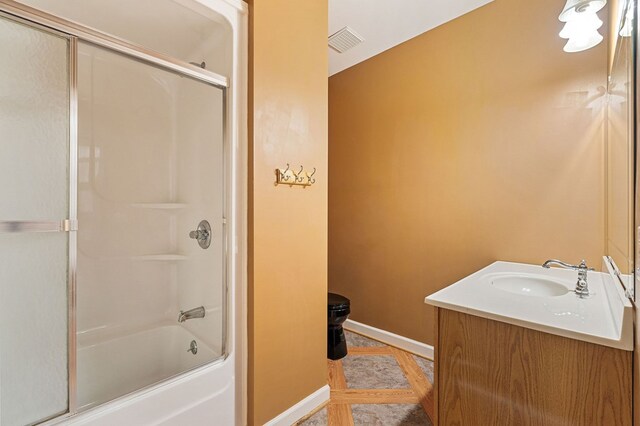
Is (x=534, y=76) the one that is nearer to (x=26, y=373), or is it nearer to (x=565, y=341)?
(x=565, y=341)

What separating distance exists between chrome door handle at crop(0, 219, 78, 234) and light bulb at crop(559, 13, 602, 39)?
244 cm

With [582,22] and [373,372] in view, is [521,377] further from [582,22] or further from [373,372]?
[582,22]

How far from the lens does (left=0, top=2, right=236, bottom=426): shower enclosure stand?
1.13 meters

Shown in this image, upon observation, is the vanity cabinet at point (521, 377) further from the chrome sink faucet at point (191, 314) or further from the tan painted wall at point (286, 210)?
the chrome sink faucet at point (191, 314)

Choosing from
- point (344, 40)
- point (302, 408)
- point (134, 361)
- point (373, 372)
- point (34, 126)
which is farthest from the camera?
point (344, 40)

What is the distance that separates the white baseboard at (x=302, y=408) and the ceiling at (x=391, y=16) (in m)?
2.56

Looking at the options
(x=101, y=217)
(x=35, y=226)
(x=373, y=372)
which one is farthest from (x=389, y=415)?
(x=101, y=217)

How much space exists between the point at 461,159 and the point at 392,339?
1580 mm

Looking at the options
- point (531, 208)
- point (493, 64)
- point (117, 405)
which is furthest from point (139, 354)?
point (493, 64)

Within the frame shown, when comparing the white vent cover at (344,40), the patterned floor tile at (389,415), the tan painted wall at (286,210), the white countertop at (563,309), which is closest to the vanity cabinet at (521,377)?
the white countertop at (563,309)

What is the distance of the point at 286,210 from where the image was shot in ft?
5.46

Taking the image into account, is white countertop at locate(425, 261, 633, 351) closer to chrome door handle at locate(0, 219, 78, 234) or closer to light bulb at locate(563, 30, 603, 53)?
light bulb at locate(563, 30, 603, 53)

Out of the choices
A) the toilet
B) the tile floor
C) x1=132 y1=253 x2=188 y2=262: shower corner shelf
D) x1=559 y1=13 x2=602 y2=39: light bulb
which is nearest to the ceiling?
x1=559 y1=13 x2=602 y2=39: light bulb

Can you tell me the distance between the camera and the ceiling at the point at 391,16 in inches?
85.7
